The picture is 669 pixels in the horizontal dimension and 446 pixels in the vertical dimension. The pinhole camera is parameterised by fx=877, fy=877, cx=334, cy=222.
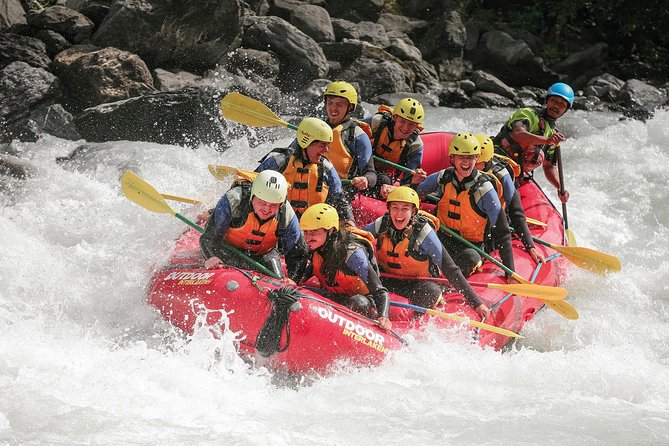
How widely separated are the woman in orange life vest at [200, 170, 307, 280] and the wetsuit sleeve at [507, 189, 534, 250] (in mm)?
1870

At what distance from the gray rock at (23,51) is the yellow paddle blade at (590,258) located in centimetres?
641

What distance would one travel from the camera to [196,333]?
519 centimetres

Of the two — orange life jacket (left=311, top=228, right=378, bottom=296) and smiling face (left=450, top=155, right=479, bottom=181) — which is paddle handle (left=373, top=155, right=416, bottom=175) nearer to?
smiling face (left=450, top=155, right=479, bottom=181)

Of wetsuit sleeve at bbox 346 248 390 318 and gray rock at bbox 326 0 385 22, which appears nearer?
wetsuit sleeve at bbox 346 248 390 318

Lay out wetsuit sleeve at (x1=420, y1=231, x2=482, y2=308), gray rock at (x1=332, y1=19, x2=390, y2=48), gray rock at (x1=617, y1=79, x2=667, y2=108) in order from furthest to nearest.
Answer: gray rock at (x1=617, y1=79, x2=667, y2=108) → gray rock at (x1=332, y1=19, x2=390, y2=48) → wetsuit sleeve at (x1=420, y1=231, x2=482, y2=308)

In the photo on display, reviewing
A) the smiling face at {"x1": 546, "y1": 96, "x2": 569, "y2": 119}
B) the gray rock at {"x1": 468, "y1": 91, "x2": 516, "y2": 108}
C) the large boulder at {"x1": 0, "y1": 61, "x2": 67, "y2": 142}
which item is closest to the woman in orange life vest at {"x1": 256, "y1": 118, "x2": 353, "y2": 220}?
the smiling face at {"x1": 546, "y1": 96, "x2": 569, "y2": 119}

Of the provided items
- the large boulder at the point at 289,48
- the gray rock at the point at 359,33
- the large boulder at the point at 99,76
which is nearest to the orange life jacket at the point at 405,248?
the large boulder at the point at 99,76

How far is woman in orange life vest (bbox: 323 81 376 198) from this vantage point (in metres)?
6.97

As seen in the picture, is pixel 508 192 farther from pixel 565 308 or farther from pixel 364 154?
pixel 364 154

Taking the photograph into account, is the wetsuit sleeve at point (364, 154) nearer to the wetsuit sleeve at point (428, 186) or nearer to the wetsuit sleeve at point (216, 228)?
the wetsuit sleeve at point (428, 186)

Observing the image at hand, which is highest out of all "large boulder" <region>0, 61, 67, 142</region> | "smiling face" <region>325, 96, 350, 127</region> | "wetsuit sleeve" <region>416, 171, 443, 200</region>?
"smiling face" <region>325, 96, 350, 127</region>

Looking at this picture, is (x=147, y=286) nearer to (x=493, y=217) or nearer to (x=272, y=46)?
(x=493, y=217)

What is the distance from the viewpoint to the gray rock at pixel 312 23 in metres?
13.0

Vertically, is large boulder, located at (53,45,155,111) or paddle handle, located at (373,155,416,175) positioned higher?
paddle handle, located at (373,155,416,175)
